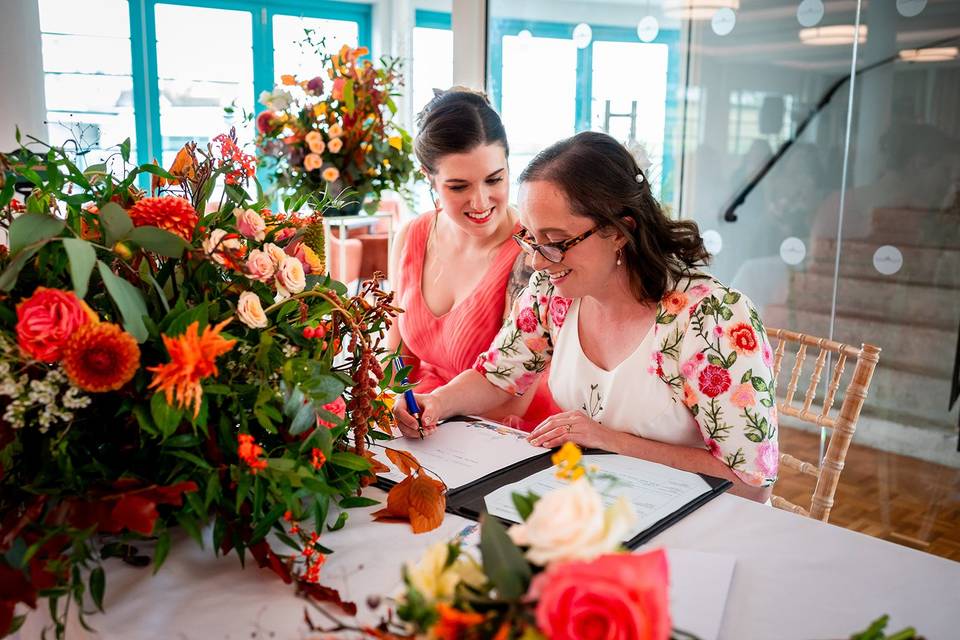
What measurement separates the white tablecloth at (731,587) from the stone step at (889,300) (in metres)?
2.66

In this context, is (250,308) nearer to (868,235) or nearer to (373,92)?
(373,92)

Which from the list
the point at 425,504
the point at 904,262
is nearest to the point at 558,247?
the point at 425,504

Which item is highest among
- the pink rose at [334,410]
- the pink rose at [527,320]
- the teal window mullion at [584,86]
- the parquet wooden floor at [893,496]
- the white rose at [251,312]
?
the teal window mullion at [584,86]

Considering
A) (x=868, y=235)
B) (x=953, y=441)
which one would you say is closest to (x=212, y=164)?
(x=868, y=235)

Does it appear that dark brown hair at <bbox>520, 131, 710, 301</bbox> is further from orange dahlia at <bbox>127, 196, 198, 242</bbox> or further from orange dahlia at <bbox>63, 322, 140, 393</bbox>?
orange dahlia at <bbox>63, 322, 140, 393</bbox>

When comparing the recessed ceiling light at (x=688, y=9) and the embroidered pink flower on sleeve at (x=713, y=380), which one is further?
the recessed ceiling light at (x=688, y=9)

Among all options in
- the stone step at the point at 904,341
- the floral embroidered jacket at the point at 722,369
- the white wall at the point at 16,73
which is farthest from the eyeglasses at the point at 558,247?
the white wall at the point at 16,73

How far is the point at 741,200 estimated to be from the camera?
3875 mm

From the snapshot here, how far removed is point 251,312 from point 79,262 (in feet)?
0.63

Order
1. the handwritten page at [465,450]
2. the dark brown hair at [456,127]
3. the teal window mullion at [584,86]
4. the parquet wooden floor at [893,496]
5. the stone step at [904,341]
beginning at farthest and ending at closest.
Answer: the teal window mullion at [584,86] < the stone step at [904,341] < the parquet wooden floor at [893,496] < the dark brown hair at [456,127] < the handwritten page at [465,450]

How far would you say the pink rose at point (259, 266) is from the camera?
0.97 m

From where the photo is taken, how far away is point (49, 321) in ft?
2.74

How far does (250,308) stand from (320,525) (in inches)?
10.8

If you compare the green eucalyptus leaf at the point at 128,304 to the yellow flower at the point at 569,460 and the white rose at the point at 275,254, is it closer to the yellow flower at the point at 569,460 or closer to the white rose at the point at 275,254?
the white rose at the point at 275,254
